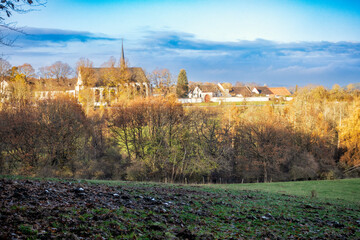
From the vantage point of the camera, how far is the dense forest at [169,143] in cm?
4147

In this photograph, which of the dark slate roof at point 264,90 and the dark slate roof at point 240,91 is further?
the dark slate roof at point 264,90

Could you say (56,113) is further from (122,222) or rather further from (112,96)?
(112,96)

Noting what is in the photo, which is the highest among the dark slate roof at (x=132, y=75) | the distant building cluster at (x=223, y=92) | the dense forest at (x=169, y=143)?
the dark slate roof at (x=132, y=75)

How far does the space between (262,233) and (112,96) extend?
84528mm

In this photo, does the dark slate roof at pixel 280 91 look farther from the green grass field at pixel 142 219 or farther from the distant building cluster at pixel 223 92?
the green grass field at pixel 142 219

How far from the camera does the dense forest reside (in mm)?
41469

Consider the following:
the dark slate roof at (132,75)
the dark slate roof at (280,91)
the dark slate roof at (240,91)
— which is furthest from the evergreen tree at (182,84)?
the dark slate roof at (280,91)

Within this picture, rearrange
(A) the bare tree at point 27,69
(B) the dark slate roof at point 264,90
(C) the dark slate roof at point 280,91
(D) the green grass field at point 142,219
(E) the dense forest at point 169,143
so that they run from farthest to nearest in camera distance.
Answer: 1. (C) the dark slate roof at point 280,91
2. (B) the dark slate roof at point 264,90
3. (A) the bare tree at point 27,69
4. (E) the dense forest at point 169,143
5. (D) the green grass field at point 142,219

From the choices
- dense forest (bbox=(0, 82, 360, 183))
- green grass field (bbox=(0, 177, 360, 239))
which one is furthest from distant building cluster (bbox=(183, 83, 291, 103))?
green grass field (bbox=(0, 177, 360, 239))

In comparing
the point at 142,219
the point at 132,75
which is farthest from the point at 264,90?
the point at 142,219

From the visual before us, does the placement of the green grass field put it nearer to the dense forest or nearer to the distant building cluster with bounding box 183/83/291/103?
the dense forest

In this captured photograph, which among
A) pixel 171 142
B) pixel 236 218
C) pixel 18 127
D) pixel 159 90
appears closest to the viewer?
pixel 236 218

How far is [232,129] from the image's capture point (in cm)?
6081

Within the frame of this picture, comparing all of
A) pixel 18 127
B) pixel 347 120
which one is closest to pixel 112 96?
pixel 18 127
